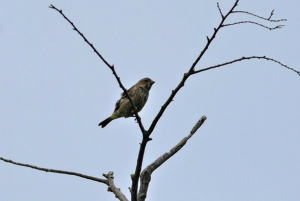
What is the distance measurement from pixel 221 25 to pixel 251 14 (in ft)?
1.39

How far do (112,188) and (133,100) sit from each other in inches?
191

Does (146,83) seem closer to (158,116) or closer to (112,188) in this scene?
(112,188)

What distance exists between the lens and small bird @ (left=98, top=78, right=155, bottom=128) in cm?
1006

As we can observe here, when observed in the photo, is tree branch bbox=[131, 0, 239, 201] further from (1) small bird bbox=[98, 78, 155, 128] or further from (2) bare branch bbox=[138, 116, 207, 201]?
(1) small bird bbox=[98, 78, 155, 128]

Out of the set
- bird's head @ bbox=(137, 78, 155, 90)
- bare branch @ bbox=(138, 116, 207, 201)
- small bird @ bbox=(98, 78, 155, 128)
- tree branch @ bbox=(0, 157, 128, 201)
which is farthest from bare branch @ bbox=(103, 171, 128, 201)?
bird's head @ bbox=(137, 78, 155, 90)

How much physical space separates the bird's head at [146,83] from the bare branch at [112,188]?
5298 mm

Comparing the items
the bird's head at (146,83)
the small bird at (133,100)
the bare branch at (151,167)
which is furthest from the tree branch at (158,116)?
the bird's head at (146,83)

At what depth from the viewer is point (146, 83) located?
10.8 metres

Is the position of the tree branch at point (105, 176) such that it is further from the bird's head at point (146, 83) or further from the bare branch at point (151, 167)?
the bird's head at point (146, 83)

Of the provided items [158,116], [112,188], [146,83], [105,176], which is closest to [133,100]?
[146,83]

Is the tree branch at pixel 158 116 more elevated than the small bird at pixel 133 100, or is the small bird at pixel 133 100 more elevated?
the small bird at pixel 133 100

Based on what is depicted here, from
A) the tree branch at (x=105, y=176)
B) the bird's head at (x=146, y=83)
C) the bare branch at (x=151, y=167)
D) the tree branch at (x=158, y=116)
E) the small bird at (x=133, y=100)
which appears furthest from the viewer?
the bird's head at (x=146, y=83)

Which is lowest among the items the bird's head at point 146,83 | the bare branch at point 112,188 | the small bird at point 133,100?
the bare branch at point 112,188

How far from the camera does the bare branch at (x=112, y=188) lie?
16.5 feet
